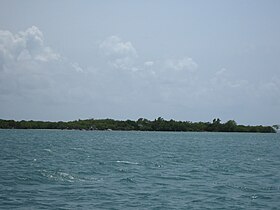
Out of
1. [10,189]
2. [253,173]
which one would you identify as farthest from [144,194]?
[253,173]

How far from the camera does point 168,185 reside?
34375 mm

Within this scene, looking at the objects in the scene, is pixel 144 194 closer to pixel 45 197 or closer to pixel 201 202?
pixel 201 202

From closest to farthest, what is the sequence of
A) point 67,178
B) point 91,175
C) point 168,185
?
point 168,185
point 67,178
point 91,175

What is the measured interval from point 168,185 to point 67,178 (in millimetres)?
7851

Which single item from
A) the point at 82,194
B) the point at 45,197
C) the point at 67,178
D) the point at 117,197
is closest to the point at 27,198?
the point at 45,197

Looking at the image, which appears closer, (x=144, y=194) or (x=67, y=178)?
(x=144, y=194)

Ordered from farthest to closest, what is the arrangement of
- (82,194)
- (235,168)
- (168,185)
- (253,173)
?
(235,168) < (253,173) < (168,185) < (82,194)

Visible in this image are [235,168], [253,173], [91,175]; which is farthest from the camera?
[235,168]

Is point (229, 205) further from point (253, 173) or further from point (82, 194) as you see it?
point (253, 173)

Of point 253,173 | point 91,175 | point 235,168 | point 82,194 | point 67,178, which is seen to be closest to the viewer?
point 82,194

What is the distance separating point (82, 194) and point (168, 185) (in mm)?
7384

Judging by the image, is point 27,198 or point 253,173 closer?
point 27,198

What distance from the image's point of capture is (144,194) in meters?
30.2

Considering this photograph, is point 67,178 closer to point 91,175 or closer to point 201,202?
point 91,175
